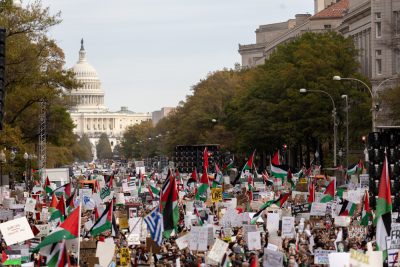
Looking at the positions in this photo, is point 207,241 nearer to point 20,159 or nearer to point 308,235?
point 308,235

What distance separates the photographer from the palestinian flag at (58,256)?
26812 millimetres

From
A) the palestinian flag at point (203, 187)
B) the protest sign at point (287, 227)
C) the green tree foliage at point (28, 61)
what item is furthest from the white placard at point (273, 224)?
the green tree foliage at point (28, 61)

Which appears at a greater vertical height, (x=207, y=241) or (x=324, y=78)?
(x=324, y=78)

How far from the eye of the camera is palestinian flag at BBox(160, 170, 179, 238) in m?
34.8

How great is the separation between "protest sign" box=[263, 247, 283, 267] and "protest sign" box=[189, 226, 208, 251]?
3932 mm

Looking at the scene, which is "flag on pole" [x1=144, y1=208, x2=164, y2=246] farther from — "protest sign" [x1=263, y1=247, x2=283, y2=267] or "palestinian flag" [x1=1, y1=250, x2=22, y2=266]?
"protest sign" [x1=263, y1=247, x2=283, y2=267]

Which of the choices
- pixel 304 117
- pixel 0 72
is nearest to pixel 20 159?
pixel 304 117

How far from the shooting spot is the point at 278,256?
27562 mm

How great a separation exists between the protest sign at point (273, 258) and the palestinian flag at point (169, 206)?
22.2ft

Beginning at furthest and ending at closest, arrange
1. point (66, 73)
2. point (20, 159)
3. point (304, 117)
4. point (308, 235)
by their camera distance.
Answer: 1. point (304, 117)
2. point (20, 159)
3. point (66, 73)
4. point (308, 235)

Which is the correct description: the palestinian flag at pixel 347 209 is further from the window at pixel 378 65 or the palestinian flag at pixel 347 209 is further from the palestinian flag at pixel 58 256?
the window at pixel 378 65

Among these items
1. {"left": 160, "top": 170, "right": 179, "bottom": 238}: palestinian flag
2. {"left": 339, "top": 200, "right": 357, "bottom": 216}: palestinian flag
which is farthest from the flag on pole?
{"left": 339, "top": 200, "right": 357, "bottom": 216}: palestinian flag

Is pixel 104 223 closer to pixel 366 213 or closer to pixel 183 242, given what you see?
pixel 183 242

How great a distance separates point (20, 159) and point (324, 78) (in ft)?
64.3
